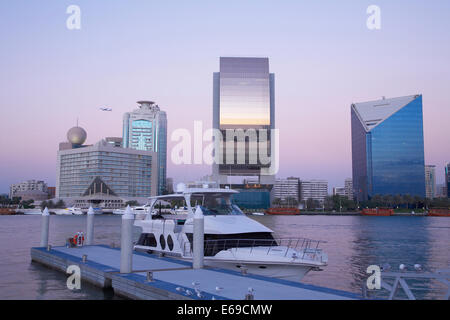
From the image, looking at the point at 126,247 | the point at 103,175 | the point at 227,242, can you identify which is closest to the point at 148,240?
the point at 227,242

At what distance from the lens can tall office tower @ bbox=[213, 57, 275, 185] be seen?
16500 centimetres

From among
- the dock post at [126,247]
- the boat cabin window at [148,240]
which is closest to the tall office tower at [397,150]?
the boat cabin window at [148,240]

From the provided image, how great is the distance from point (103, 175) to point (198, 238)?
520 feet

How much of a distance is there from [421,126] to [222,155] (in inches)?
3511

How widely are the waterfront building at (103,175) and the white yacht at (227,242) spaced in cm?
15111

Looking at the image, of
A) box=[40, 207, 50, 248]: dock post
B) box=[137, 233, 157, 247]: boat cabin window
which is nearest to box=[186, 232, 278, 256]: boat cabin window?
box=[137, 233, 157, 247]: boat cabin window

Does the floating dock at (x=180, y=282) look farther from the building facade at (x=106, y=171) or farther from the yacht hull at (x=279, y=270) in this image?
the building facade at (x=106, y=171)

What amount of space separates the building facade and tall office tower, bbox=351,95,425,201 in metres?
96.0

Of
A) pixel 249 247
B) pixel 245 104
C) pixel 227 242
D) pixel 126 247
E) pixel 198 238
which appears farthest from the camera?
pixel 245 104

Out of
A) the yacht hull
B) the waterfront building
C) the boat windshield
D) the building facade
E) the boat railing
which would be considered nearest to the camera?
the yacht hull

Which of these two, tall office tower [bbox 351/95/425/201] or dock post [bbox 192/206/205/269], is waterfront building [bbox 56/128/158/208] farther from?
dock post [bbox 192/206/205/269]

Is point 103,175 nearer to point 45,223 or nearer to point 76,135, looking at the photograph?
point 76,135

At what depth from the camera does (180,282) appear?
13.5 m

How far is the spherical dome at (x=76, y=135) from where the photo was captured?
18389 cm
